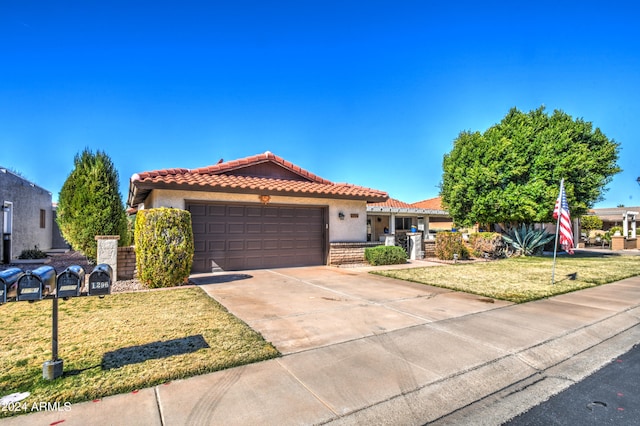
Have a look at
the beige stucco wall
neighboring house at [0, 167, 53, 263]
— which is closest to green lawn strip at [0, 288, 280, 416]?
the beige stucco wall

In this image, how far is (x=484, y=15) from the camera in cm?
1215

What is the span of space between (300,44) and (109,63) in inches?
302

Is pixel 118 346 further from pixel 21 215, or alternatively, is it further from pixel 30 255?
pixel 21 215

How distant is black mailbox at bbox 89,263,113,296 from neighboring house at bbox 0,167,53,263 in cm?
1557

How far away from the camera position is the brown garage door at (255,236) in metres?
10.4

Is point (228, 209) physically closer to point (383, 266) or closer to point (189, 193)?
point (189, 193)

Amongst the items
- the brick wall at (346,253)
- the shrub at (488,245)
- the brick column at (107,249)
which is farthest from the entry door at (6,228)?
the shrub at (488,245)

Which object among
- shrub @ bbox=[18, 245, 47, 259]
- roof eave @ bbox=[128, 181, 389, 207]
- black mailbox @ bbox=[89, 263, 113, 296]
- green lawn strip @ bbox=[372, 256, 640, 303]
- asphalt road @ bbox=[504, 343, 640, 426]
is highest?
roof eave @ bbox=[128, 181, 389, 207]

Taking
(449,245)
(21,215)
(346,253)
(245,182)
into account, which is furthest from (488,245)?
(21,215)

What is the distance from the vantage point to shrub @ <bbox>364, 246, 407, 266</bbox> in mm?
12883

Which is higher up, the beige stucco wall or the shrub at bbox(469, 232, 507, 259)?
the beige stucco wall

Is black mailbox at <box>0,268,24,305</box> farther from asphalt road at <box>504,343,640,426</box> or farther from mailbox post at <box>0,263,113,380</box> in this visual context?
asphalt road at <box>504,343,640,426</box>

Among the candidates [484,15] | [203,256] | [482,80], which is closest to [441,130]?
[482,80]

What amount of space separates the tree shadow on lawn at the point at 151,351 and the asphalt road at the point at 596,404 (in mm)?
3481
